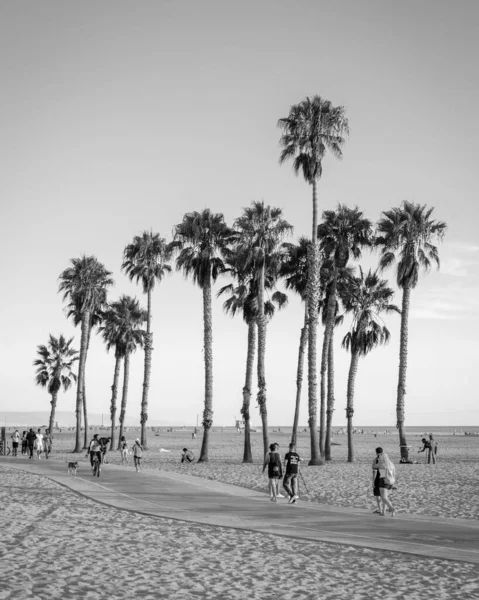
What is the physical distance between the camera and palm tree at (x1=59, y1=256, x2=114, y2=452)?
53250 millimetres

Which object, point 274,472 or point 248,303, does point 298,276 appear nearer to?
point 248,303

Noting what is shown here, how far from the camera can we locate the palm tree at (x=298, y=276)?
42250 millimetres

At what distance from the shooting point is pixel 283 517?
16.7m

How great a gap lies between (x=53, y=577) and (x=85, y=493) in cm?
1215

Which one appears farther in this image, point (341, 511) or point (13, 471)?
point (13, 471)

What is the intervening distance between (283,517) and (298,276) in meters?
27.3

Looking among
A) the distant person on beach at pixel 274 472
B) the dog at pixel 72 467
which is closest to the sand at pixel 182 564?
the distant person on beach at pixel 274 472

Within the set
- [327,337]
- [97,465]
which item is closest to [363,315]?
[327,337]

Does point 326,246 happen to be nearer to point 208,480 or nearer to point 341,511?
point 208,480

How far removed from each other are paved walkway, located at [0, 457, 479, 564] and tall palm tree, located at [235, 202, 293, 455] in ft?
47.2

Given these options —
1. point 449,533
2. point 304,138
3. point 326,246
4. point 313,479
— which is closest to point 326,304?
point 326,246

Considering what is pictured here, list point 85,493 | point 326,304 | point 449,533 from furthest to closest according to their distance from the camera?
1. point 326,304
2. point 85,493
3. point 449,533

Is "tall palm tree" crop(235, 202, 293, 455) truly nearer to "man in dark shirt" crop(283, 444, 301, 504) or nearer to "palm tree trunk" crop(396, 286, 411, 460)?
"palm tree trunk" crop(396, 286, 411, 460)

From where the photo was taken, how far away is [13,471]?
3122cm
